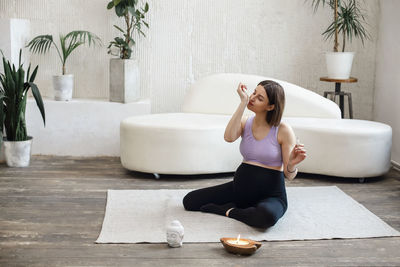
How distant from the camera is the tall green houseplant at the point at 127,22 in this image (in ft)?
16.0

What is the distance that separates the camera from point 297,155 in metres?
3.03

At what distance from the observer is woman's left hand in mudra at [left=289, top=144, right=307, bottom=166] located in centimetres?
295

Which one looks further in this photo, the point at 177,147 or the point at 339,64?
the point at 339,64

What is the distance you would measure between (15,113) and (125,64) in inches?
38.9

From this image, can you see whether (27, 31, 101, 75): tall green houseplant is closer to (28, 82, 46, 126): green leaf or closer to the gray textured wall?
the gray textured wall

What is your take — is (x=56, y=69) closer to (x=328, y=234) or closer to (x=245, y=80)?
(x=245, y=80)

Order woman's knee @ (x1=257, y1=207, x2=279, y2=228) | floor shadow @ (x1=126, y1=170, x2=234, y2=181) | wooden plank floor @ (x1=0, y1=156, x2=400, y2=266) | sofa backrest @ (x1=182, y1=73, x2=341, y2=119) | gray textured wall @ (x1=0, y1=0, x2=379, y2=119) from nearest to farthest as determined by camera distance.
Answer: wooden plank floor @ (x1=0, y1=156, x2=400, y2=266) < woman's knee @ (x1=257, y1=207, x2=279, y2=228) < floor shadow @ (x1=126, y1=170, x2=234, y2=181) < sofa backrest @ (x1=182, y1=73, x2=341, y2=119) < gray textured wall @ (x1=0, y1=0, x2=379, y2=119)

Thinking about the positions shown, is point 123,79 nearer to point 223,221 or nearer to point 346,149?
point 346,149

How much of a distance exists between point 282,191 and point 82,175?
5.55 ft

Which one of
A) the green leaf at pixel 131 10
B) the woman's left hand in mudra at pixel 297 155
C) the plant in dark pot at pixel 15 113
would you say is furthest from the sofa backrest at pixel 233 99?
the woman's left hand in mudra at pixel 297 155

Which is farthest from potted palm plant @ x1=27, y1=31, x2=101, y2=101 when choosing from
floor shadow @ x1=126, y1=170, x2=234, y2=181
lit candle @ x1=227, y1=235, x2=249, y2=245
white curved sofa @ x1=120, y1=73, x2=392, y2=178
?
lit candle @ x1=227, y1=235, x2=249, y2=245

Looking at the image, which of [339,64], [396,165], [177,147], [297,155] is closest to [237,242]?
[297,155]

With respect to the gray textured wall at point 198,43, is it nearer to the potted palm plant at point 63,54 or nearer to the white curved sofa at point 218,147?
the potted palm plant at point 63,54

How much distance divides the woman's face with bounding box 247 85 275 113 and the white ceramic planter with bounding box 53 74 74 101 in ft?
7.48
